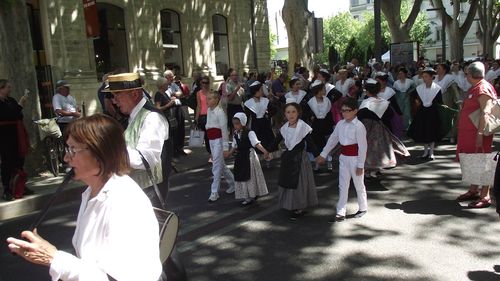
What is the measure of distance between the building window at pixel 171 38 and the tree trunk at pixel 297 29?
201 inches

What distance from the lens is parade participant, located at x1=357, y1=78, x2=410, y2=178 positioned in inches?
294

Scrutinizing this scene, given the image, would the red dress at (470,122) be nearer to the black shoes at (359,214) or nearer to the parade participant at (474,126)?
the parade participant at (474,126)

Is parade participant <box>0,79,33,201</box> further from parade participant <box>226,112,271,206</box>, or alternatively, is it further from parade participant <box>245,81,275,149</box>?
parade participant <box>245,81,275,149</box>

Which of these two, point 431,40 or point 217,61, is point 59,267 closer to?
point 217,61

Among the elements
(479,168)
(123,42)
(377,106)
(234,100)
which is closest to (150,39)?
(123,42)

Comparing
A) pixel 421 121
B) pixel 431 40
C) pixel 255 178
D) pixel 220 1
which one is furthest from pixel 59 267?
pixel 431 40

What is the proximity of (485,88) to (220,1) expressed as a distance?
1678 centimetres

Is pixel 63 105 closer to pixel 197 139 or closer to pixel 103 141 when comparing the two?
pixel 197 139


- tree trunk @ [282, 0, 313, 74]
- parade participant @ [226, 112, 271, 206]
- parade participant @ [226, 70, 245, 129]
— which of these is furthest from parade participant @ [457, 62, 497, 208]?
tree trunk @ [282, 0, 313, 74]

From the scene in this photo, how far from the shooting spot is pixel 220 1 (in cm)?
2120

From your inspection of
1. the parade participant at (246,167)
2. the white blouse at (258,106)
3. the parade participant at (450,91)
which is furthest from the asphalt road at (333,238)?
the parade participant at (450,91)

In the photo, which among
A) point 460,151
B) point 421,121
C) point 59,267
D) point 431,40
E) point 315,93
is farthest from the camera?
point 431,40

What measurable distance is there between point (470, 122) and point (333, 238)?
2.33 meters

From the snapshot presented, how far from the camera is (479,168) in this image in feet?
19.7
